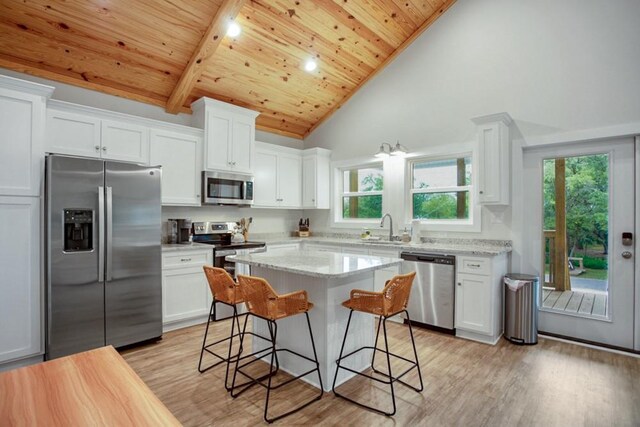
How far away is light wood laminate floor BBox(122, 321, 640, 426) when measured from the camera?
2.16m

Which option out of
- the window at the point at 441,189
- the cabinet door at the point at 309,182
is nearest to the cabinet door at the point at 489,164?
the window at the point at 441,189

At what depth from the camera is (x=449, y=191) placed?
4.41 m

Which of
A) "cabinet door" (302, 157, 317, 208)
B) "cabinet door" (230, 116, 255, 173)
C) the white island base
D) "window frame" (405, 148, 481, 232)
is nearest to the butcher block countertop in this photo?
the white island base

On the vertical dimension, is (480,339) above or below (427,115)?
below

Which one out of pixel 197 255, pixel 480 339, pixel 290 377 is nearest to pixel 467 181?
pixel 480 339

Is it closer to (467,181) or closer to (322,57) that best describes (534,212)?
(467,181)

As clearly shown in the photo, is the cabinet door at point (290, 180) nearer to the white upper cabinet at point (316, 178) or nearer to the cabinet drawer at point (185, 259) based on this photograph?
the white upper cabinet at point (316, 178)

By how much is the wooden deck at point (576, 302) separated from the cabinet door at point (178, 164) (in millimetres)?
4166

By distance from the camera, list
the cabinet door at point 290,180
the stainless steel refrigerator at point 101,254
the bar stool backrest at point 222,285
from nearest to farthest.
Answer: the bar stool backrest at point 222,285 → the stainless steel refrigerator at point 101,254 → the cabinet door at point 290,180

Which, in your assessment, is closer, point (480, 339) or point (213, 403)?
point (213, 403)

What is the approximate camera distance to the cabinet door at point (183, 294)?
3656 millimetres

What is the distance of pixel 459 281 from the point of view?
11.8 feet

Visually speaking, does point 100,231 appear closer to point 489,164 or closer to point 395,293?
point 395,293

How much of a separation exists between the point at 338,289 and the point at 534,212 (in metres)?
2.61
